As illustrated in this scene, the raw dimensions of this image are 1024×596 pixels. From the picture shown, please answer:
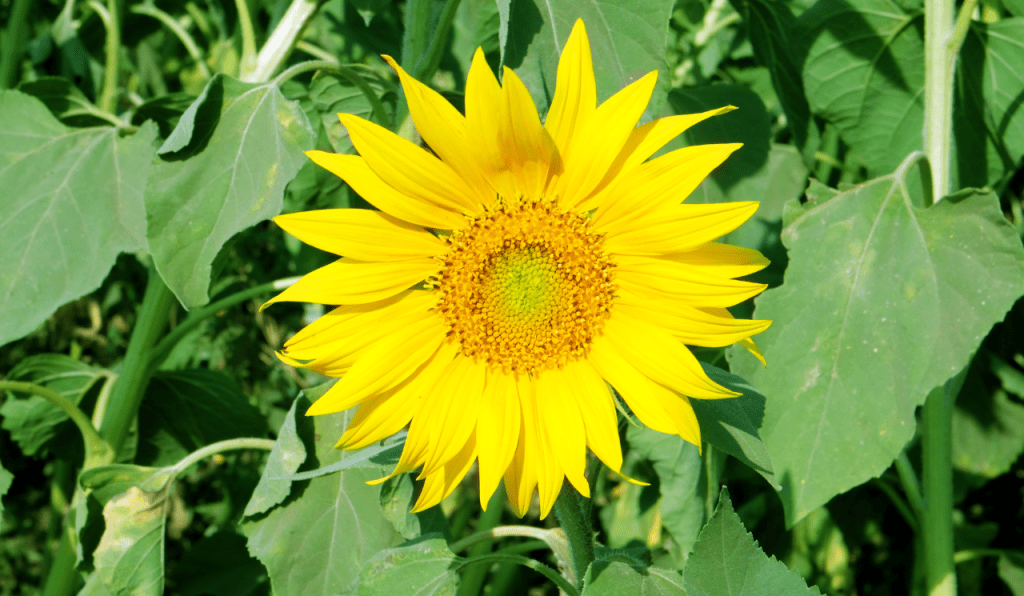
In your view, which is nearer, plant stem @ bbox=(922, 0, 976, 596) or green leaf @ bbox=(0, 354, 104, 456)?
plant stem @ bbox=(922, 0, 976, 596)

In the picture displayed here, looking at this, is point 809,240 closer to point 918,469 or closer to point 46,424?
point 918,469

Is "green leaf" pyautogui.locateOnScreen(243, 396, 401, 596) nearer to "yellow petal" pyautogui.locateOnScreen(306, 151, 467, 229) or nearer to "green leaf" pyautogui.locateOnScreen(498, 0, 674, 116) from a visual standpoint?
"yellow petal" pyautogui.locateOnScreen(306, 151, 467, 229)

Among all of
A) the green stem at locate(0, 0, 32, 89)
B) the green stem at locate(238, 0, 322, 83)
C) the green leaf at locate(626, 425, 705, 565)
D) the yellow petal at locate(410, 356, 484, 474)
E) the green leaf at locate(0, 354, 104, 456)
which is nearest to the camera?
the yellow petal at locate(410, 356, 484, 474)

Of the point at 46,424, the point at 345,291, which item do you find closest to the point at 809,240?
the point at 345,291

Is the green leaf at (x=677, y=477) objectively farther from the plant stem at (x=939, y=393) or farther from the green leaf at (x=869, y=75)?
the green leaf at (x=869, y=75)

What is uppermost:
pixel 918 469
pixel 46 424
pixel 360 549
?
pixel 360 549

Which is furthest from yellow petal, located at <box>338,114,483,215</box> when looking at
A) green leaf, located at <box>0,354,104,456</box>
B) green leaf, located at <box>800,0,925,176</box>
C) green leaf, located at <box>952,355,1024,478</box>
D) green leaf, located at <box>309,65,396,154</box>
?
green leaf, located at <box>952,355,1024,478</box>
